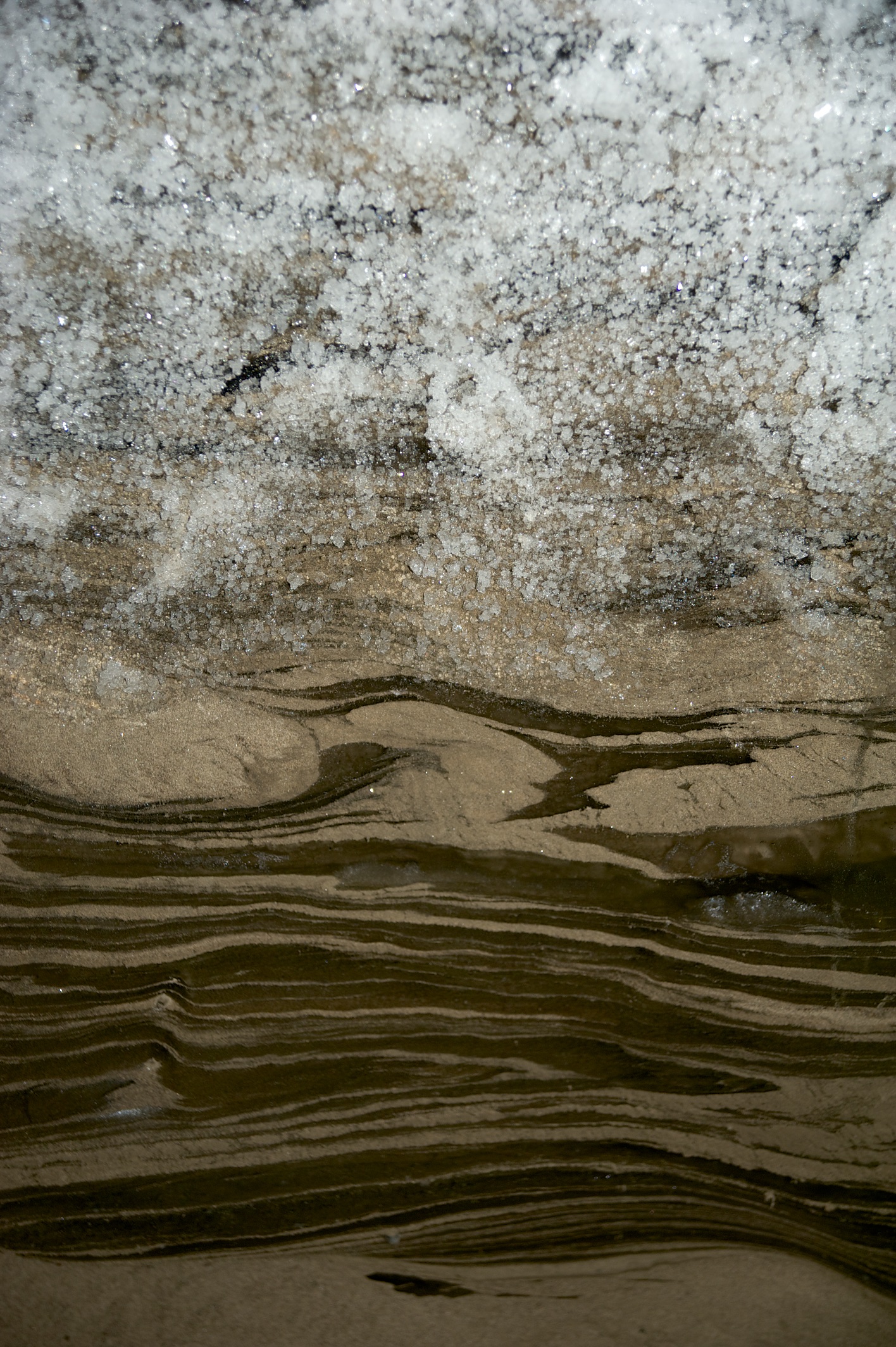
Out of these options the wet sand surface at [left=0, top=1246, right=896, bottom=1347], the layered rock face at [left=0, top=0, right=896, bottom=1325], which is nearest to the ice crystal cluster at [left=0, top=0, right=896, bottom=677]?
the layered rock face at [left=0, top=0, right=896, bottom=1325]

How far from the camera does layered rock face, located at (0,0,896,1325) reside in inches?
24.8

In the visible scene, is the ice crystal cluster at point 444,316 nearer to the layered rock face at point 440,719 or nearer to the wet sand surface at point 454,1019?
the layered rock face at point 440,719

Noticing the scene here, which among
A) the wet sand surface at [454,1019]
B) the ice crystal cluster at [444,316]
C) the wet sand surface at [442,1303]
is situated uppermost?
the ice crystal cluster at [444,316]

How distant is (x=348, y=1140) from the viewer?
675mm

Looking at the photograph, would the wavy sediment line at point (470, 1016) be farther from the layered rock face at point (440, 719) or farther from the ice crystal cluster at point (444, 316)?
the ice crystal cluster at point (444, 316)

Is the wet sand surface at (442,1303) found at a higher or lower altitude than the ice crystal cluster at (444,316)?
lower

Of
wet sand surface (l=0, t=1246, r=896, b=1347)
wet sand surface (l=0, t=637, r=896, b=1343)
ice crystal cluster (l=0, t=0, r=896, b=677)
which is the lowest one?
wet sand surface (l=0, t=1246, r=896, b=1347)

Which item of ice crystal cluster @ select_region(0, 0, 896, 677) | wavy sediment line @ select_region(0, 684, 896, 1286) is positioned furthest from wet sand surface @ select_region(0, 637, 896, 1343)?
ice crystal cluster @ select_region(0, 0, 896, 677)

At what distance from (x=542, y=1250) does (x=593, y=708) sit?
54 cm

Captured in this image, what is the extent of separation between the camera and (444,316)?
0.63 m

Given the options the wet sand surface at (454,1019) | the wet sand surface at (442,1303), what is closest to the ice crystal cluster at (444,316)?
the wet sand surface at (454,1019)

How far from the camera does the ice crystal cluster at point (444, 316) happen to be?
1.97 ft

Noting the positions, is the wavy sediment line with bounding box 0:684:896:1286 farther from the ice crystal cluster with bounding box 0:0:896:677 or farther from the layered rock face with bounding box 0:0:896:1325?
the ice crystal cluster with bounding box 0:0:896:677

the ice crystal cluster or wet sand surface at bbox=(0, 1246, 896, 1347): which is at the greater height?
the ice crystal cluster
